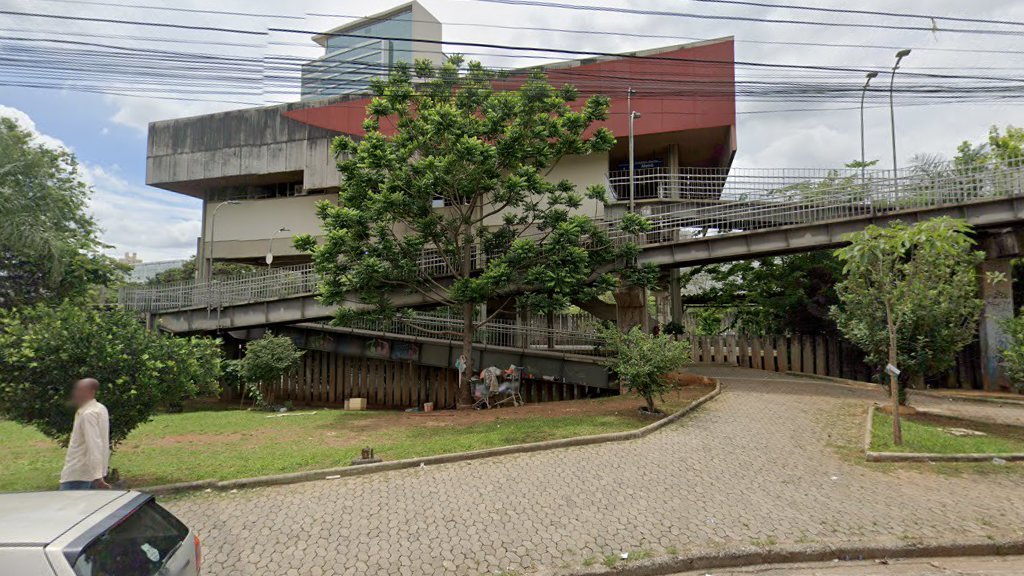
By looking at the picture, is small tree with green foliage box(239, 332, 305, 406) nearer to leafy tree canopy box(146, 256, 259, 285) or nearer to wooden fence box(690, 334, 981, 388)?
wooden fence box(690, 334, 981, 388)

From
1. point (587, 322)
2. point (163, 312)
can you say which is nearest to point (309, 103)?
point (163, 312)

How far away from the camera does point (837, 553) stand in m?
4.88

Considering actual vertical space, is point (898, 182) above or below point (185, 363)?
above

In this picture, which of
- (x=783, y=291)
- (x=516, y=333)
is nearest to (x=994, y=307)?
(x=783, y=291)

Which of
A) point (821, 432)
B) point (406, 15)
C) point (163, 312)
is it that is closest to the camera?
point (821, 432)

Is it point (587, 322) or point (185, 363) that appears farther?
point (587, 322)

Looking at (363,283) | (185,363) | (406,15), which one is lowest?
(185,363)

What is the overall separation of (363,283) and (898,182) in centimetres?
1584

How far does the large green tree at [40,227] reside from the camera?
16.1m

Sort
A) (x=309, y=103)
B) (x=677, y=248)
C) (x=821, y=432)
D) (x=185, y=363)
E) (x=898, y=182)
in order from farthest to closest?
(x=309, y=103), (x=677, y=248), (x=898, y=182), (x=821, y=432), (x=185, y=363)

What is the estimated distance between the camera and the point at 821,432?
30.1 ft

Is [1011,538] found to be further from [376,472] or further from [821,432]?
[376,472]

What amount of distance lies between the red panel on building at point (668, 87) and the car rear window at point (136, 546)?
65.1 ft

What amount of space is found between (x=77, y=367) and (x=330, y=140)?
20149 millimetres
